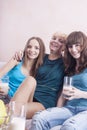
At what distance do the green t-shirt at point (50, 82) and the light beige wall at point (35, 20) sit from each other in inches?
24.3

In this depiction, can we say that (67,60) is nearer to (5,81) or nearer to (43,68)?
(43,68)

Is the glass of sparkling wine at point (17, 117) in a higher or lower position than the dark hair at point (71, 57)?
lower

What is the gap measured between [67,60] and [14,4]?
1134mm

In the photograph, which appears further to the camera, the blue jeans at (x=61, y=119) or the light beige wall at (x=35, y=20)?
the light beige wall at (x=35, y=20)

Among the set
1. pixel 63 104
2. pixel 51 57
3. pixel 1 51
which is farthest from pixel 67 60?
pixel 1 51

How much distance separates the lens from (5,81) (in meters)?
1.86

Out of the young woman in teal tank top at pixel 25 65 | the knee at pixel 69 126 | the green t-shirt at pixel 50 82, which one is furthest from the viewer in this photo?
the young woman in teal tank top at pixel 25 65

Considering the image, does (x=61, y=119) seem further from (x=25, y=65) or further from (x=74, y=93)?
(x=25, y=65)

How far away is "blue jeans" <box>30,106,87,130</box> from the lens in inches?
61.9

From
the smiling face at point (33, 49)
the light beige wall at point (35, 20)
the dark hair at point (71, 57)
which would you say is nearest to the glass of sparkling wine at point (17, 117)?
the dark hair at point (71, 57)

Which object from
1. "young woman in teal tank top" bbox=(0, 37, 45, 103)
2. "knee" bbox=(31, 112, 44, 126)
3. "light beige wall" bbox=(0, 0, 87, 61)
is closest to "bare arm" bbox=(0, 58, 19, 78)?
"young woman in teal tank top" bbox=(0, 37, 45, 103)

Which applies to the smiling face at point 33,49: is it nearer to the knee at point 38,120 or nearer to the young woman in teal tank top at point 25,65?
the young woman in teal tank top at point 25,65

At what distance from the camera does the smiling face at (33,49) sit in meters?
2.39

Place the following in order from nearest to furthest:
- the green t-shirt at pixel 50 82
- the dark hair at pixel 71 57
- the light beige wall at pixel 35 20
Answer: the dark hair at pixel 71 57 < the green t-shirt at pixel 50 82 < the light beige wall at pixel 35 20
